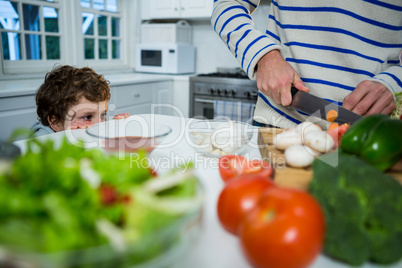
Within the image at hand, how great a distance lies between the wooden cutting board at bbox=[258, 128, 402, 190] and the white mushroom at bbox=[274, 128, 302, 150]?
0.06 feet

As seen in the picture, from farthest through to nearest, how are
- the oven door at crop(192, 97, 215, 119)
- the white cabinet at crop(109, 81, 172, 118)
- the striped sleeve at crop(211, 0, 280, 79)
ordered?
the oven door at crop(192, 97, 215, 119)
the white cabinet at crop(109, 81, 172, 118)
the striped sleeve at crop(211, 0, 280, 79)

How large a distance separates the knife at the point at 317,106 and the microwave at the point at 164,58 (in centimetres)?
245

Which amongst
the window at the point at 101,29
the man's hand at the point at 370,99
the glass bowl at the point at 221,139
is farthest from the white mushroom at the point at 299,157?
the window at the point at 101,29

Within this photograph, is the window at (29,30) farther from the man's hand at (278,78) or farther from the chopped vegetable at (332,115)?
the chopped vegetable at (332,115)

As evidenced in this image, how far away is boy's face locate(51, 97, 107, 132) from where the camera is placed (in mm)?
1513

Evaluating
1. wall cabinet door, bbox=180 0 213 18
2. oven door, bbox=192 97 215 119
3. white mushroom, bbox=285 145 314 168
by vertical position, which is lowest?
oven door, bbox=192 97 215 119

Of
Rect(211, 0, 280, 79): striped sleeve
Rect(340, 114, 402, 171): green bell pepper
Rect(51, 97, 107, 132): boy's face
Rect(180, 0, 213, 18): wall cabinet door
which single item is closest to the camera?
Rect(340, 114, 402, 171): green bell pepper

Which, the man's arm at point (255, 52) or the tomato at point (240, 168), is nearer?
the tomato at point (240, 168)

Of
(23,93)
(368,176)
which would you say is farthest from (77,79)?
(368,176)

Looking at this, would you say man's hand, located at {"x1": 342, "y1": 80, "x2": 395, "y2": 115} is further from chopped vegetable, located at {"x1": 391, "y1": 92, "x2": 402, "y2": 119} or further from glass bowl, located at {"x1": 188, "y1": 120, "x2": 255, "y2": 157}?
glass bowl, located at {"x1": 188, "y1": 120, "x2": 255, "y2": 157}

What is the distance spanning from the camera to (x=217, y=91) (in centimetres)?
296

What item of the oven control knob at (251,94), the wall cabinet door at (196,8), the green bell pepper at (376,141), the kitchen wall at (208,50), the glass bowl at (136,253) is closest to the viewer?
the glass bowl at (136,253)

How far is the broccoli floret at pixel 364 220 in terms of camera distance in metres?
0.40

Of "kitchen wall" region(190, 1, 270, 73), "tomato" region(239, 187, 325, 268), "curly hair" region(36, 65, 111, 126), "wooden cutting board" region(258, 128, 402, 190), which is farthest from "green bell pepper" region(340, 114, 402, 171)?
"kitchen wall" region(190, 1, 270, 73)
